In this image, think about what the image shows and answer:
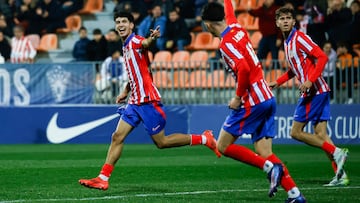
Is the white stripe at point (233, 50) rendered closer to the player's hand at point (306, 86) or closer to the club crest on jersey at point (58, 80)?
the player's hand at point (306, 86)

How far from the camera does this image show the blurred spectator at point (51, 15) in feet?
88.1

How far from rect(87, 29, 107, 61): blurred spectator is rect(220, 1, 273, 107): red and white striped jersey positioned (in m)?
13.9

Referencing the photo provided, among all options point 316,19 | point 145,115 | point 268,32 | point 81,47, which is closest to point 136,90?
point 145,115

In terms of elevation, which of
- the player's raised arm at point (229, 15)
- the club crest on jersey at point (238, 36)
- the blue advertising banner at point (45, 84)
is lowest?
the blue advertising banner at point (45, 84)

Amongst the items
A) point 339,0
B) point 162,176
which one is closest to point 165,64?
point 339,0

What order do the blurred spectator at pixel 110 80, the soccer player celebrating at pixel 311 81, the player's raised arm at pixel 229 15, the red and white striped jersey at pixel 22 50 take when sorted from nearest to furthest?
1. the player's raised arm at pixel 229 15
2. the soccer player celebrating at pixel 311 81
3. the blurred spectator at pixel 110 80
4. the red and white striped jersey at pixel 22 50

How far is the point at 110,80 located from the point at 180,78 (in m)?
1.56

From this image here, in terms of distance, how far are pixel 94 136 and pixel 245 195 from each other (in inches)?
403

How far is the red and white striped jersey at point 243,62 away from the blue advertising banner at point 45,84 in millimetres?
10936

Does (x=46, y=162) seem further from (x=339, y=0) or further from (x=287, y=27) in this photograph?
(x=339, y=0)

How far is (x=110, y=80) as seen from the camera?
2048 centimetres

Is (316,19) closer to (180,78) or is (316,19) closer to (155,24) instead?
(155,24)

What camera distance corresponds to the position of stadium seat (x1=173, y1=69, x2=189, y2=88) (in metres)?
20.3

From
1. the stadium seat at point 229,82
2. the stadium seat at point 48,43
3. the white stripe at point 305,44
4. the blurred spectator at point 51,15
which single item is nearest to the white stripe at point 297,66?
the white stripe at point 305,44
